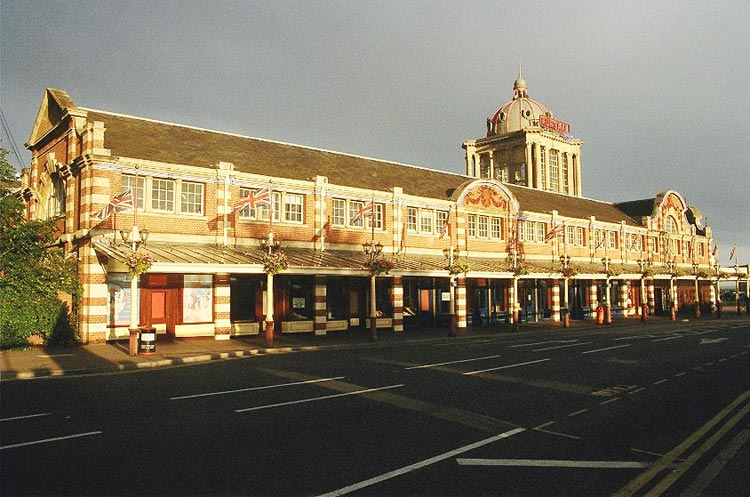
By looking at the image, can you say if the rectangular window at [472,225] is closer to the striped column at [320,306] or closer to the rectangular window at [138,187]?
the striped column at [320,306]

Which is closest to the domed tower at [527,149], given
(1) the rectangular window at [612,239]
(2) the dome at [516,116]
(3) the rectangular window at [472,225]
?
(2) the dome at [516,116]

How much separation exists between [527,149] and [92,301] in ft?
179

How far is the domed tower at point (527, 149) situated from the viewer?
67188mm

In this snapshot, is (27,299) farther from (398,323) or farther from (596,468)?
(596,468)

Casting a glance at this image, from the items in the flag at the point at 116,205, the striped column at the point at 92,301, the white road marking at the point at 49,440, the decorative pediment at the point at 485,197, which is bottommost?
the white road marking at the point at 49,440

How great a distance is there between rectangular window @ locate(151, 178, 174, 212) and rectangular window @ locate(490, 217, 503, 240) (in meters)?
21.0

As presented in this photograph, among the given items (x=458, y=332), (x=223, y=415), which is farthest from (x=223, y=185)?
(x=223, y=415)

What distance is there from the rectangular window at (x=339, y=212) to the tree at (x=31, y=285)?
39.9 feet

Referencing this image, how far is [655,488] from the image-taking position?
20.7ft

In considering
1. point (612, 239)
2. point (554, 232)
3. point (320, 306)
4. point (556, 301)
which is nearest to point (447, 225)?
point (554, 232)

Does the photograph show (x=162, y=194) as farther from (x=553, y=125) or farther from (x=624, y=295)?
(x=553, y=125)

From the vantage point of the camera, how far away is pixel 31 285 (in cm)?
2172

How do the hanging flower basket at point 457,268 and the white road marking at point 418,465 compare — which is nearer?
the white road marking at point 418,465

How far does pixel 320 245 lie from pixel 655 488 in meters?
23.5
